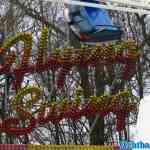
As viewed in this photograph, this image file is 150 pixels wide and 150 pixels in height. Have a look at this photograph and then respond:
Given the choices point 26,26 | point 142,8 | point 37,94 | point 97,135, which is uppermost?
point 26,26

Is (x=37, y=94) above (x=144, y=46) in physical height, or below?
below

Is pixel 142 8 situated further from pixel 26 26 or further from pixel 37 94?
pixel 26 26

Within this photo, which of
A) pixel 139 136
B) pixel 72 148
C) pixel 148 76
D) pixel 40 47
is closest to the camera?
pixel 139 136

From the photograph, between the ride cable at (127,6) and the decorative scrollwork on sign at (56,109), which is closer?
the ride cable at (127,6)

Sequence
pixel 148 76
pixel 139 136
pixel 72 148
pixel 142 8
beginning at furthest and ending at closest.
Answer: pixel 148 76 → pixel 72 148 → pixel 139 136 → pixel 142 8

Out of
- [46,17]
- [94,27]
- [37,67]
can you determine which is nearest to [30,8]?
[46,17]

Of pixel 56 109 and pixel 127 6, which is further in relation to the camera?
pixel 56 109

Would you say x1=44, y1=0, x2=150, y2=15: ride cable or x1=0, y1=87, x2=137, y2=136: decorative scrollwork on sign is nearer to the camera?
x1=44, y1=0, x2=150, y2=15: ride cable

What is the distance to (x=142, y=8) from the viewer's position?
8.02 m

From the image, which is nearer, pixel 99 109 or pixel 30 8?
pixel 99 109

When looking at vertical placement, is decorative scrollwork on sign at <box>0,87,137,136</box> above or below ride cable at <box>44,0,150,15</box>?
below

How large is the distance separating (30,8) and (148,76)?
6468 millimetres

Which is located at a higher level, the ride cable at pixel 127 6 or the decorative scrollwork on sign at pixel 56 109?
the ride cable at pixel 127 6

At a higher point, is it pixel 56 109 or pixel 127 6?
pixel 127 6
